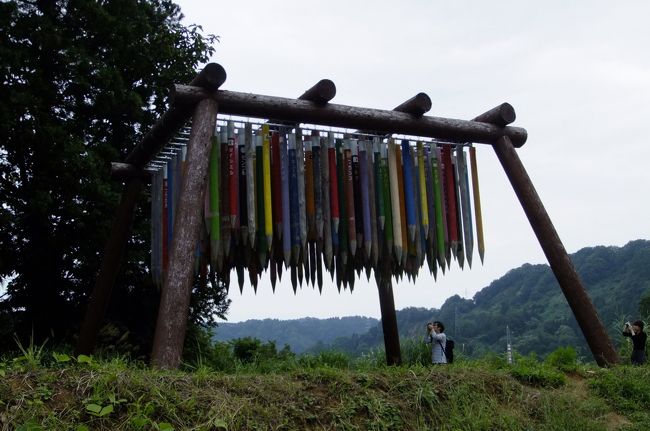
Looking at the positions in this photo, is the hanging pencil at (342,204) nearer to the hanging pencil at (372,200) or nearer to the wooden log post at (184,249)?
the hanging pencil at (372,200)

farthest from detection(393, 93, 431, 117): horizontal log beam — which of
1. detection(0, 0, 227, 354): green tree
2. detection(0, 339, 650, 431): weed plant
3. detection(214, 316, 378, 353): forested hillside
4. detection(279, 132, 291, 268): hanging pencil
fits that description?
detection(214, 316, 378, 353): forested hillside

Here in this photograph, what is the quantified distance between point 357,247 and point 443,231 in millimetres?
1343

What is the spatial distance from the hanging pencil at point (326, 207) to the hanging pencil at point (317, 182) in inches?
1.7

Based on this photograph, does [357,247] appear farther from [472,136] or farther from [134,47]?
[134,47]

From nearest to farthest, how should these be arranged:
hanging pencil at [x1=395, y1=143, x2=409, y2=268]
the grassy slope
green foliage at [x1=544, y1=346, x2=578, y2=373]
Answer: the grassy slope → green foliage at [x1=544, y1=346, x2=578, y2=373] → hanging pencil at [x1=395, y1=143, x2=409, y2=268]

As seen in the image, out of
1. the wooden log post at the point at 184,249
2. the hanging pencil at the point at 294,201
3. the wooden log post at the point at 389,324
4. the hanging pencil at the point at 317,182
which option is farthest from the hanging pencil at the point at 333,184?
the wooden log post at the point at 389,324

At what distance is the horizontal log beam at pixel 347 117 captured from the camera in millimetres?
9359

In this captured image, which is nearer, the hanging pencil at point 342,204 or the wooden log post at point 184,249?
the wooden log post at point 184,249

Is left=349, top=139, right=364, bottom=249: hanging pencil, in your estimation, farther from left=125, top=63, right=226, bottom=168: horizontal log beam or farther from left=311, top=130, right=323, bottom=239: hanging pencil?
left=125, top=63, right=226, bottom=168: horizontal log beam

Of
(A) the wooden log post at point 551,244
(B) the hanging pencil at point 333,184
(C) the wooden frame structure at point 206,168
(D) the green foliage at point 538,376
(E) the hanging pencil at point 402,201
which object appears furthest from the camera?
(E) the hanging pencil at point 402,201

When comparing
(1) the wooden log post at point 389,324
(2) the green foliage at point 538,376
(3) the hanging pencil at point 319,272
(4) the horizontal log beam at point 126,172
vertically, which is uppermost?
(4) the horizontal log beam at point 126,172

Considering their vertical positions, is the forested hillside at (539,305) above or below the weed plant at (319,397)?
above

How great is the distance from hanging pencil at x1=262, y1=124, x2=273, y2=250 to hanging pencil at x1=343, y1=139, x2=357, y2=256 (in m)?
1.10

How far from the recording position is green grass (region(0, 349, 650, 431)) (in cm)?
589
